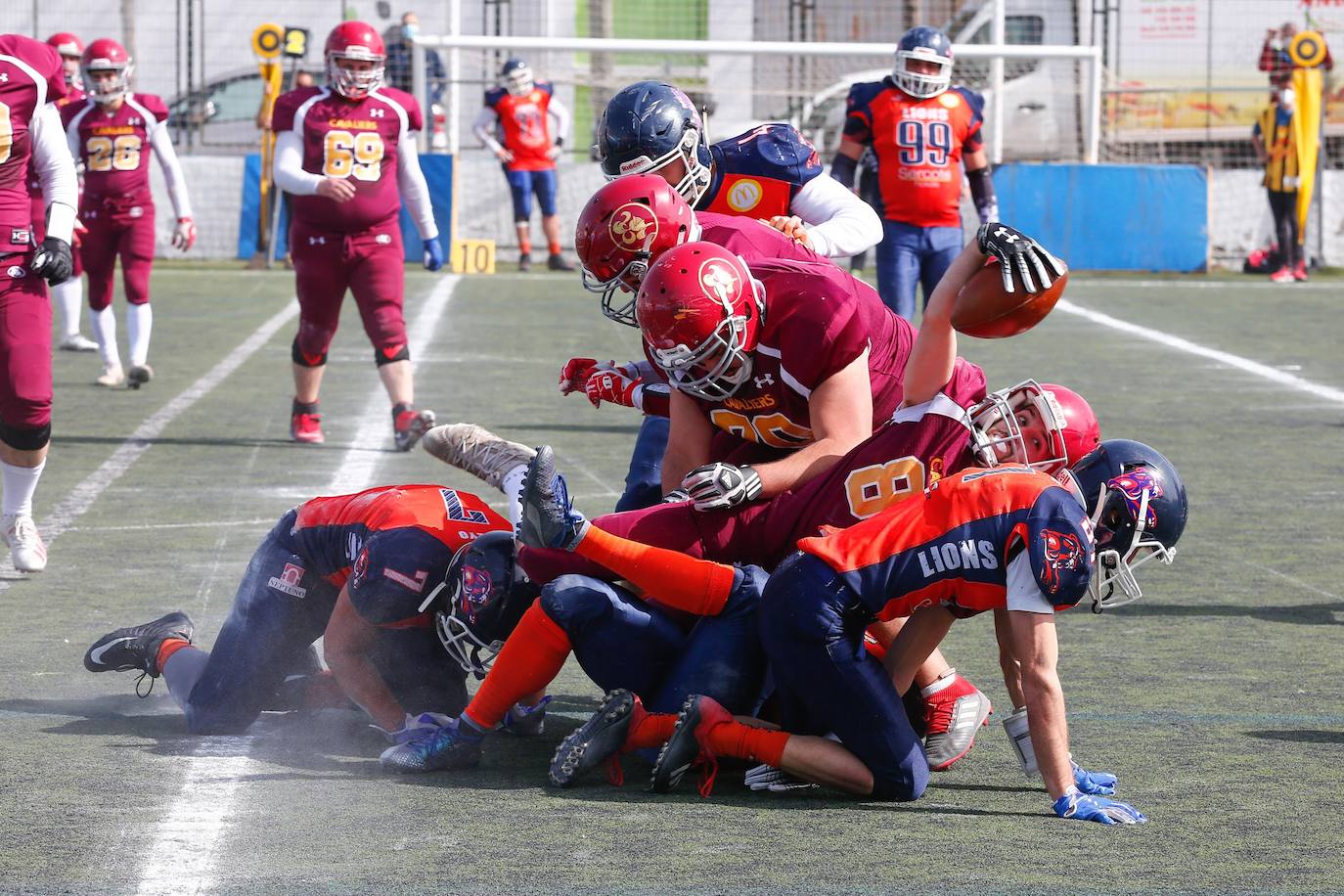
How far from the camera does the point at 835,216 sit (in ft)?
20.1

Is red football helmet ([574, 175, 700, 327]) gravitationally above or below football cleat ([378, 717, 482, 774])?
above

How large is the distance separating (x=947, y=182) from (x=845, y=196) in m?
3.81

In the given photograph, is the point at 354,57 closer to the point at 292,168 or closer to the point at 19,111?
the point at 292,168

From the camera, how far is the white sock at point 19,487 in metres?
6.44

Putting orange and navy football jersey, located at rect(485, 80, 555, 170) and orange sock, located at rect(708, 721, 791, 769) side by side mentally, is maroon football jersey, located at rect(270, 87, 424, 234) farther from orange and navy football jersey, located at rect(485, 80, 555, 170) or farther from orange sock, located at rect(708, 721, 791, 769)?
orange and navy football jersey, located at rect(485, 80, 555, 170)

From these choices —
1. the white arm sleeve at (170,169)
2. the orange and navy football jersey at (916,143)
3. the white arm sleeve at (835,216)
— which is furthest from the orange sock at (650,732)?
the white arm sleeve at (170,169)

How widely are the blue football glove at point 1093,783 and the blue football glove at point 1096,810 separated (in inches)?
2.8

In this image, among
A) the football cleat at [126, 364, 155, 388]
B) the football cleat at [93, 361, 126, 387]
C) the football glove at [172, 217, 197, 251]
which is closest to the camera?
the football glove at [172, 217, 197, 251]

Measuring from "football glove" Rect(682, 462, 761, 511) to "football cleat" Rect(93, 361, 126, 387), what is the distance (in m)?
7.42

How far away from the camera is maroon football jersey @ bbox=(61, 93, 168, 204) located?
11.1 metres

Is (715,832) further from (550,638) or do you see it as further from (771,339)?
(771,339)

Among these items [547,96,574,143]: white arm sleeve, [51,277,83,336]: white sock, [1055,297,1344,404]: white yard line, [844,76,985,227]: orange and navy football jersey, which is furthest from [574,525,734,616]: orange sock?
[547,96,574,143]: white arm sleeve

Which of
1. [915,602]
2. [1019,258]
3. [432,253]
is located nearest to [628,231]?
[1019,258]

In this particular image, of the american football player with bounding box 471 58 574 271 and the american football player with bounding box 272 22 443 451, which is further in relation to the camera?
the american football player with bounding box 471 58 574 271
